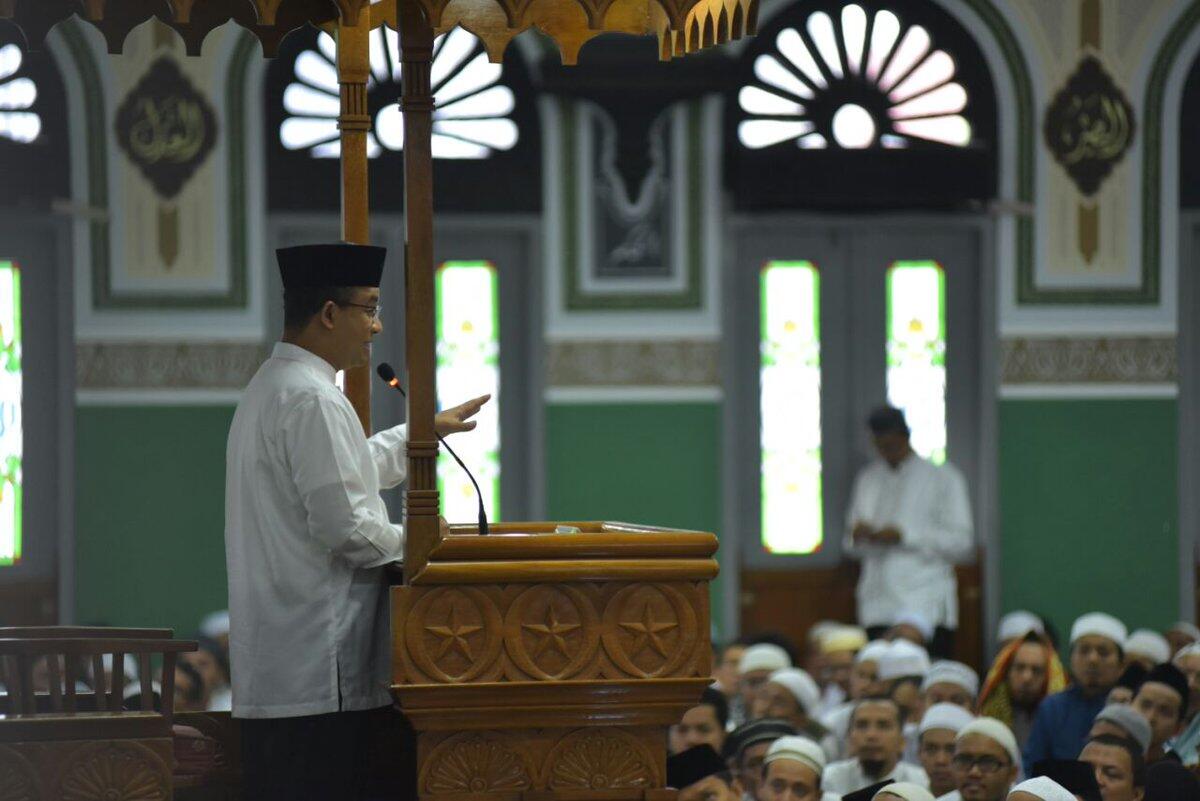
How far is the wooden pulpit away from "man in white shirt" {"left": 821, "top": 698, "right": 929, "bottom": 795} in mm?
3166

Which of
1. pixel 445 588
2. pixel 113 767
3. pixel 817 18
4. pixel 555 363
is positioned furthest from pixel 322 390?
pixel 817 18

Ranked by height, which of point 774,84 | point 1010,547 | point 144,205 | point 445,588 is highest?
point 774,84

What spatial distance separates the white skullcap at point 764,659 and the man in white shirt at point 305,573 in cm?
495

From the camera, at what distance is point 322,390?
3635 millimetres

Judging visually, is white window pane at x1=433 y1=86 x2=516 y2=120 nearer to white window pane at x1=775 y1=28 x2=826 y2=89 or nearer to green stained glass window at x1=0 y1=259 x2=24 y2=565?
white window pane at x1=775 y1=28 x2=826 y2=89

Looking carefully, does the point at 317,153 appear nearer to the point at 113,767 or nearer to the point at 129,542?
the point at 129,542

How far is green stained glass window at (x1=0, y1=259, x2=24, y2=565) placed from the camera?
9.88 metres

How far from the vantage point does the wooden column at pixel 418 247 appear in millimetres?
3586

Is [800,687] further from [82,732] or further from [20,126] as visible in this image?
[20,126]

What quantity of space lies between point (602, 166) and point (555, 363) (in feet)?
3.41

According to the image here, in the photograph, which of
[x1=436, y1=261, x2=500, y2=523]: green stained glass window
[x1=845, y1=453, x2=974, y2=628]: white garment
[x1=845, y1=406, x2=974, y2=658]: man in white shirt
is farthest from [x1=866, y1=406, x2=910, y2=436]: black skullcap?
[x1=436, y1=261, x2=500, y2=523]: green stained glass window

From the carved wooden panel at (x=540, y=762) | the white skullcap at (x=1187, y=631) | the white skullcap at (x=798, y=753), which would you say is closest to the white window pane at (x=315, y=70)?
the white skullcap at (x=1187, y=631)

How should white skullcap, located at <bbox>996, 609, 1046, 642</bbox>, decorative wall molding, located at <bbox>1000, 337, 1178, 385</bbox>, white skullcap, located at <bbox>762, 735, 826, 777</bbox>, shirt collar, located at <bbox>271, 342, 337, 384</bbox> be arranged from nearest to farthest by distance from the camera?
shirt collar, located at <bbox>271, 342, 337, 384</bbox> < white skullcap, located at <bbox>762, 735, 826, 777</bbox> < white skullcap, located at <bbox>996, 609, 1046, 642</bbox> < decorative wall molding, located at <bbox>1000, 337, 1178, 385</bbox>

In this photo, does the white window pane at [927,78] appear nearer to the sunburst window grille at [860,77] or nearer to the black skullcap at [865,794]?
the sunburst window grille at [860,77]
